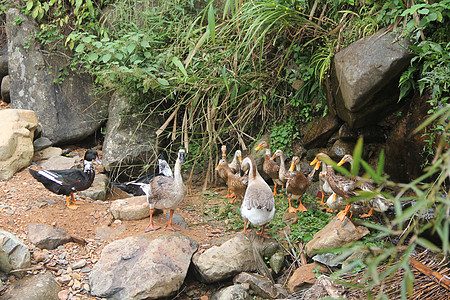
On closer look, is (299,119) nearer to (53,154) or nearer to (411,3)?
(411,3)

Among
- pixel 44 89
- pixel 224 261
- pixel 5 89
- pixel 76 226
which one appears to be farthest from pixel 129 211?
pixel 5 89

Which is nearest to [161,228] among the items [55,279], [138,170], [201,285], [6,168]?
[201,285]

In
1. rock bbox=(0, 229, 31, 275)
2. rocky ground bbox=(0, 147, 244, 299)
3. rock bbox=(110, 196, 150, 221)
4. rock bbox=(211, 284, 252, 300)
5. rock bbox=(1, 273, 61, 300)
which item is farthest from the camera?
rock bbox=(110, 196, 150, 221)

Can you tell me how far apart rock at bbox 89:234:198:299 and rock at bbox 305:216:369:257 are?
4.27 feet

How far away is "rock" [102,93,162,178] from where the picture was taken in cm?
625

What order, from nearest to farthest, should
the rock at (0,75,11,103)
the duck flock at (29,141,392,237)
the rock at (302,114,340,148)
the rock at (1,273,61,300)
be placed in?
the rock at (1,273,61,300) → the duck flock at (29,141,392,237) → the rock at (302,114,340,148) → the rock at (0,75,11,103)

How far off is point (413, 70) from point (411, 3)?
2.65 ft

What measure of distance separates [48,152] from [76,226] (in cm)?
227

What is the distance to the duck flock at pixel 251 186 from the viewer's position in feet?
14.5

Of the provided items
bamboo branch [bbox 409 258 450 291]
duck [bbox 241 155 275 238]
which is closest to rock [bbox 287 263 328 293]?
duck [bbox 241 155 275 238]

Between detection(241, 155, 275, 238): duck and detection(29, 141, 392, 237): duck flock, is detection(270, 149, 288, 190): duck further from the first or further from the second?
detection(241, 155, 275, 238): duck

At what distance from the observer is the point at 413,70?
4.22m

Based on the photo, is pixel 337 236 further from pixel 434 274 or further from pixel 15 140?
pixel 15 140

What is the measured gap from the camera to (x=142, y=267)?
13.3ft
